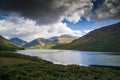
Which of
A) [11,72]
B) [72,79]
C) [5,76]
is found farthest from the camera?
[11,72]

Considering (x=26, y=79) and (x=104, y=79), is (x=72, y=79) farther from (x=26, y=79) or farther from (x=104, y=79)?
(x=26, y=79)

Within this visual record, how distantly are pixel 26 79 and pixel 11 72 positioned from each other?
9392mm

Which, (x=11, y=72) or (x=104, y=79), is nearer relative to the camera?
(x=104, y=79)

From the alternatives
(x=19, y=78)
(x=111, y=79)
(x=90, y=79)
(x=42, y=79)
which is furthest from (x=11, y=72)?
(x=111, y=79)

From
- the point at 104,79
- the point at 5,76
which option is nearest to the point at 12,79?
the point at 5,76

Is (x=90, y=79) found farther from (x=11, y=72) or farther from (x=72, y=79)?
(x=11, y=72)

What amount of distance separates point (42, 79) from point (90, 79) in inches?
350

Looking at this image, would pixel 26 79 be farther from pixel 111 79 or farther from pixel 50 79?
pixel 111 79

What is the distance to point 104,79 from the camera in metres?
37.2

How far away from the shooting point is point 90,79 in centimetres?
3603

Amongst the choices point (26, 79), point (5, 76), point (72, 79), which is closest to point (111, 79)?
point (72, 79)

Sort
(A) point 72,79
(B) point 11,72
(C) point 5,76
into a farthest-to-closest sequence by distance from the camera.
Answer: (B) point 11,72 < (C) point 5,76 < (A) point 72,79

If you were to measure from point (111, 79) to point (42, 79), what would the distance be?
13.3 m

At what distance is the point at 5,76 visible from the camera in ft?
135
